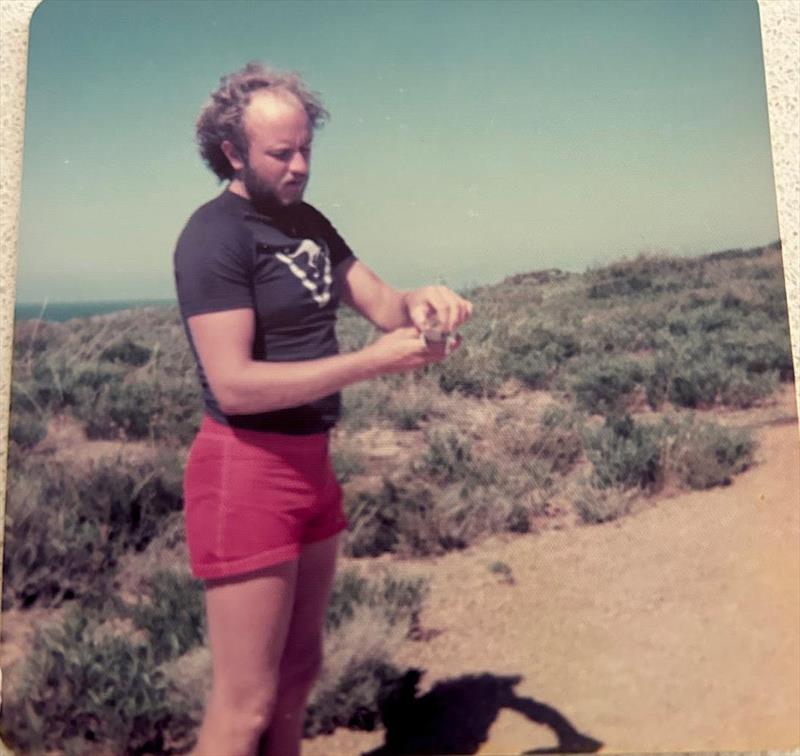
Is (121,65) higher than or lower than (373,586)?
higher

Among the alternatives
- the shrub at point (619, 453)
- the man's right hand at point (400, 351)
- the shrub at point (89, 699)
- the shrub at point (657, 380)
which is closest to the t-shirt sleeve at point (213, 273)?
the man's right hand at point (400, 351)

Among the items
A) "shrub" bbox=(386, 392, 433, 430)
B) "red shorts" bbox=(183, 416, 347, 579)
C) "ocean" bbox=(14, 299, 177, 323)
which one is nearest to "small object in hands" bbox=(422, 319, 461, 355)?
"shrub" bbox=(386, 392, 433, 430)

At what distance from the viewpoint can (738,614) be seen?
7.45 ft

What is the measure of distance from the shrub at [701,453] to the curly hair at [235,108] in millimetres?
1486

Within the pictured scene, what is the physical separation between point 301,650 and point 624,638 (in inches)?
36.8

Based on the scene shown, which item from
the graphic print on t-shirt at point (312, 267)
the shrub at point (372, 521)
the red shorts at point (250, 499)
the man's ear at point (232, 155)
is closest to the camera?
the red shorts at point (250, 499)

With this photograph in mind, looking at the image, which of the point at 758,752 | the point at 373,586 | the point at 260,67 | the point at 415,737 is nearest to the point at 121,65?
the point at 260,67

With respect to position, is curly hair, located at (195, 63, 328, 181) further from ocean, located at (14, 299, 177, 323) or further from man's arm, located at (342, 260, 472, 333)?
ocean, located at (14, 299, 177, 323)

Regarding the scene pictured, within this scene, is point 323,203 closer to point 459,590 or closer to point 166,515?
point 166,515

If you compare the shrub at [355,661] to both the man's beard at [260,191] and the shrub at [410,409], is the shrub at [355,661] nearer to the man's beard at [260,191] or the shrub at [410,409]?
the shrub at [410,409]

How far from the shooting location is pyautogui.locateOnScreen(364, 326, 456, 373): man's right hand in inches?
84.7

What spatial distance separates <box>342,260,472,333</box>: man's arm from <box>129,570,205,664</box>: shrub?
3.11ft

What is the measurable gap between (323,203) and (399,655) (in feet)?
4.46

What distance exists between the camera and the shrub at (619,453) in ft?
7.83
